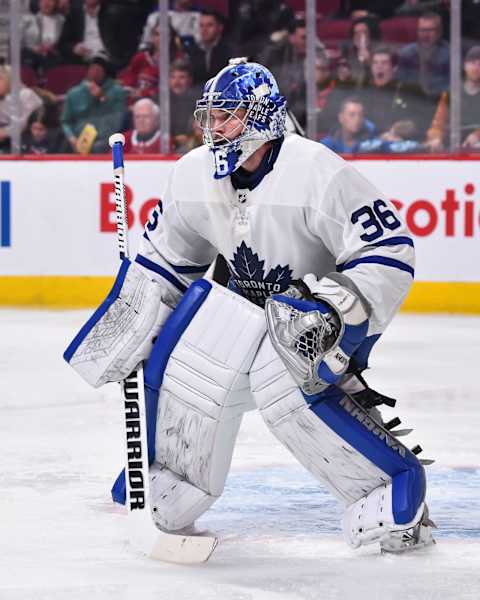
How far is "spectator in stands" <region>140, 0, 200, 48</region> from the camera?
755 centimetres

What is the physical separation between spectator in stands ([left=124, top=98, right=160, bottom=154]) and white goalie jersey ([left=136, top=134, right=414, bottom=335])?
14.5ft

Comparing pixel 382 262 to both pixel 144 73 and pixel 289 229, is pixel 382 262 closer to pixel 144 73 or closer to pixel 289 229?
pixel 289 229

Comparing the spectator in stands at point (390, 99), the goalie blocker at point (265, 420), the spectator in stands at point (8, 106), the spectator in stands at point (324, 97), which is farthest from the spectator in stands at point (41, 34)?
the goalie blocker at point (265, 420)

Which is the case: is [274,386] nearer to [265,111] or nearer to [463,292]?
[265,111]

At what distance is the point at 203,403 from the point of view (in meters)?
2.87

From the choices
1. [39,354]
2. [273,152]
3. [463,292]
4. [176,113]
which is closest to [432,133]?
[463,292]

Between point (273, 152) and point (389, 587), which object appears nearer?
point (389, 587)

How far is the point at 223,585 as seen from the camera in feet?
8.67

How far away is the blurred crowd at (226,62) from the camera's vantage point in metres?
7.29

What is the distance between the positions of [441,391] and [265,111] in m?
2.23

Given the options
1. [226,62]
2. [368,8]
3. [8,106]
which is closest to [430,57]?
[368,8]

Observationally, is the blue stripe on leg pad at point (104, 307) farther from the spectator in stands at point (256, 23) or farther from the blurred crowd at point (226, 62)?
the spectator in stands at point (256, 23)

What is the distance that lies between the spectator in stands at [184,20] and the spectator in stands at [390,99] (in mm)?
902

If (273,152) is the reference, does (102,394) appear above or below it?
below
